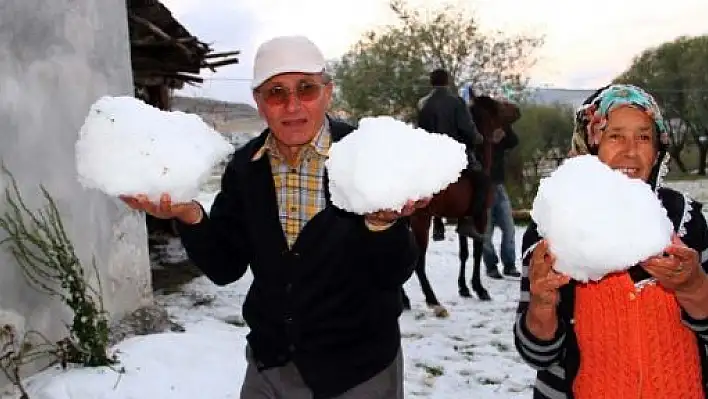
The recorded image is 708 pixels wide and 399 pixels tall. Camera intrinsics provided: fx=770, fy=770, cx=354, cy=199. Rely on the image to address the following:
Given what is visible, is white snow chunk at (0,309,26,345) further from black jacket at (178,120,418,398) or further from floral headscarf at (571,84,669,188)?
floral headscarf at (571,84,669,188)

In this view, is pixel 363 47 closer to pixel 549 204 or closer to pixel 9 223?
pixel 9 223

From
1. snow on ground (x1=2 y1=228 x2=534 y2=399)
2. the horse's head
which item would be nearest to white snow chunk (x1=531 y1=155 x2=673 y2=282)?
snow on ground (x1=2 y1=228 x2=534 y2=399)

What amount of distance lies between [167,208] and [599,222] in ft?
3.29

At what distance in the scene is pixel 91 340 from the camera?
13.9 feet

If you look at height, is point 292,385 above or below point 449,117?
below

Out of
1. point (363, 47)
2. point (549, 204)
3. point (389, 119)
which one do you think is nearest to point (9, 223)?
point (389, 119)

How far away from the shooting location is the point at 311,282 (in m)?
2.09

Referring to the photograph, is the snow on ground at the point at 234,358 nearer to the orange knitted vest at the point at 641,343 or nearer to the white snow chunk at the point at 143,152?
the white snow chunk at the point at 143,152

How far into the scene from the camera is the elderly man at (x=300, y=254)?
2070mm

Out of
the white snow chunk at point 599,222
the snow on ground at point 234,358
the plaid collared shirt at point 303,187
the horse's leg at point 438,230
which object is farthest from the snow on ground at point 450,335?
the white snow chunk at point 599,222

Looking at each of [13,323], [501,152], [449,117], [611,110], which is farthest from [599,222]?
[501,152]

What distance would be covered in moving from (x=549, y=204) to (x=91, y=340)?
10.9 ft

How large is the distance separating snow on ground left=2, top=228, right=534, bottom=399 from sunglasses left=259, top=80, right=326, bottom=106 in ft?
8.10

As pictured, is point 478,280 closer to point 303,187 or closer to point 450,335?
point 450,335
